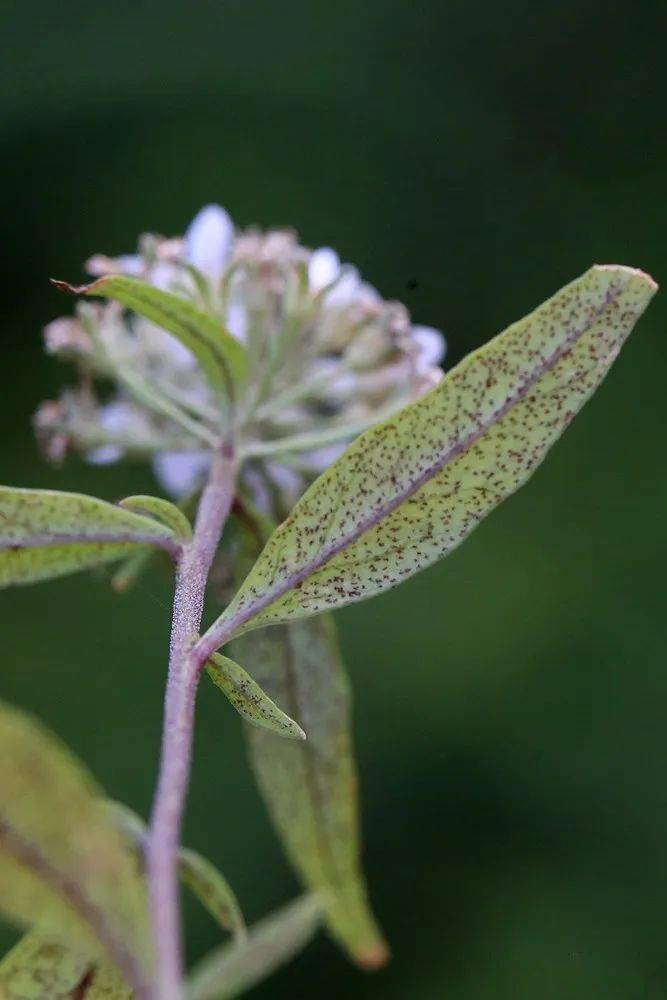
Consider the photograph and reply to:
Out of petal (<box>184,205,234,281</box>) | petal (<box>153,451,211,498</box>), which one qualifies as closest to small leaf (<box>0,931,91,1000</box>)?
petal (<box>153,451,211,498</box>)

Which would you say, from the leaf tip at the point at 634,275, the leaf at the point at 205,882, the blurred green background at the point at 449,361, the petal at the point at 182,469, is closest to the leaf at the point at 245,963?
the leaf at the point at 205,882

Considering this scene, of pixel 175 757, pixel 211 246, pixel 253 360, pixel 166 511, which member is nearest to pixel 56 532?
pixel 166 511

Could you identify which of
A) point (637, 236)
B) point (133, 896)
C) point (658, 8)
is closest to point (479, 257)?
point (637, 236)

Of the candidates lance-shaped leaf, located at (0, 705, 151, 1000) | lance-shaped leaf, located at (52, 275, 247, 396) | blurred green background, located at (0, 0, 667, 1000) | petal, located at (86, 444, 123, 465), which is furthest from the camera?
blurred green background, located at (0, 0, 667, 1000)

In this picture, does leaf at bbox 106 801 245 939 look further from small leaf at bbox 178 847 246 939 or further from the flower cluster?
the flower cluster

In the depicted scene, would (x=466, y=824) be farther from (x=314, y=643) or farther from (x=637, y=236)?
(x=314, y=643)

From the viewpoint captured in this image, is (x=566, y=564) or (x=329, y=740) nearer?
(x=329, y=740)

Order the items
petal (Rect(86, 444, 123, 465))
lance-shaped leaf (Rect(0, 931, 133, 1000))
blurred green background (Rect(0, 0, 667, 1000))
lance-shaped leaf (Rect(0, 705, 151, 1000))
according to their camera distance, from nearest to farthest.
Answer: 1. lance-shaped leaf (Rect(0, 705, 151, 1000))
2. lance-shaped leaf (Rect(0, 931, 133, 1000))
3. petal (Rect(86, 444, 123, 465))
4. blurred green background (Rect(0, 0, 667, 1000))

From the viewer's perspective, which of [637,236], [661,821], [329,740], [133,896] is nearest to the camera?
[133,896]
